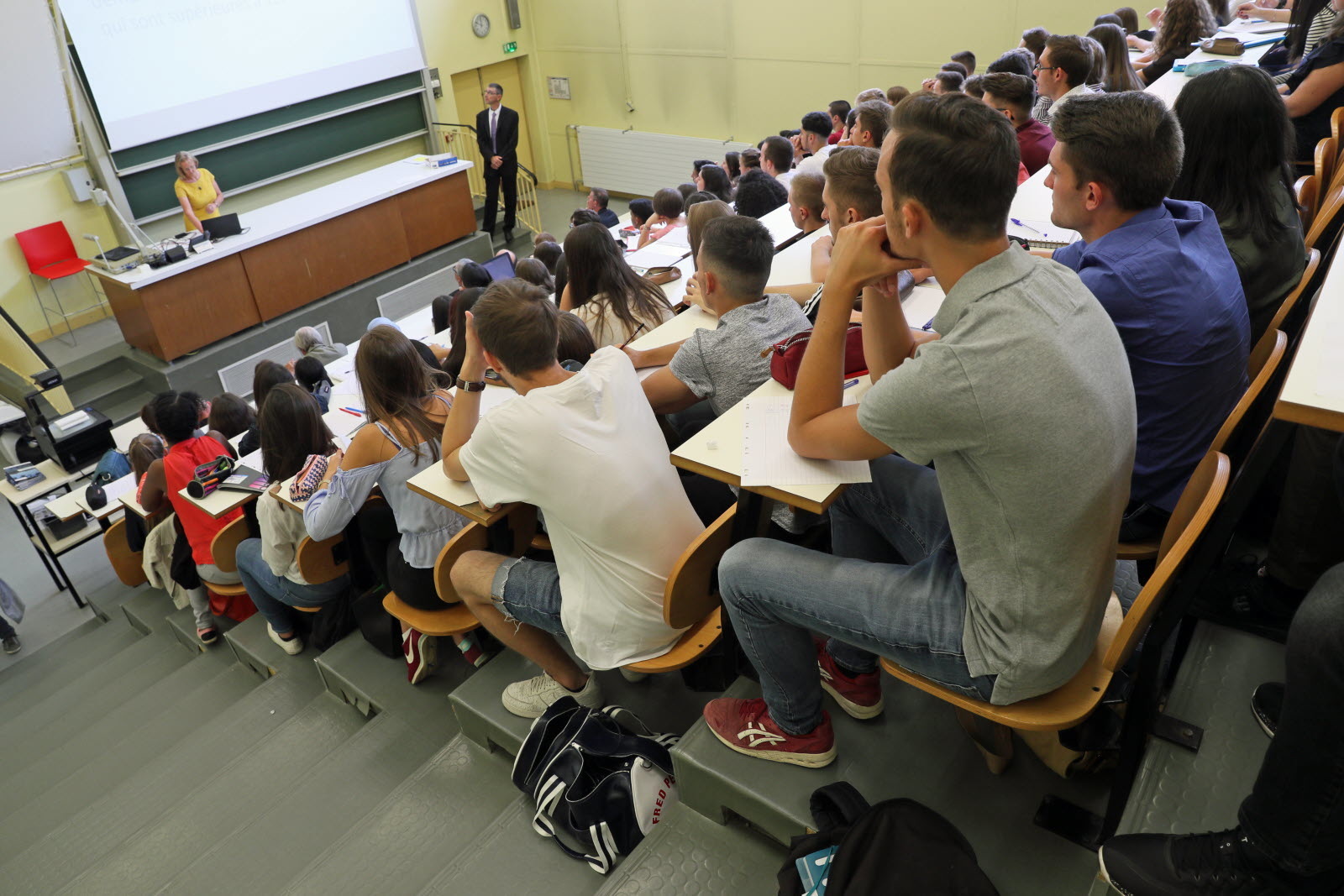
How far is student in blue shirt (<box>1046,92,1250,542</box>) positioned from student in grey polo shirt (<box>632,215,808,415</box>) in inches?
28.4

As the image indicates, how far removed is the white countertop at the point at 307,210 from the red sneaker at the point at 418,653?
4.70 m

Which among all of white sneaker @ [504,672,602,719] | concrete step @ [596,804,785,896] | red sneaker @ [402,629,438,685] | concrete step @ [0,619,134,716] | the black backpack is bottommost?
concrete step @ [0,619,134,716]

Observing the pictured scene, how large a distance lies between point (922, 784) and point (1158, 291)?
1046 mm

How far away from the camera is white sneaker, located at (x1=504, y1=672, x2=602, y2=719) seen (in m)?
2.25

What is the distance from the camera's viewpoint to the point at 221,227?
21.8 ft

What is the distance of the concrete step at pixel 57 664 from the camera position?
425 cm

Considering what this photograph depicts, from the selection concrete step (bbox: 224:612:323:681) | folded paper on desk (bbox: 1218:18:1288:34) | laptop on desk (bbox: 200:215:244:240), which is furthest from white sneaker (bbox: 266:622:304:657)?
folded paper on desk (bbox: 1218:18:1288:34)

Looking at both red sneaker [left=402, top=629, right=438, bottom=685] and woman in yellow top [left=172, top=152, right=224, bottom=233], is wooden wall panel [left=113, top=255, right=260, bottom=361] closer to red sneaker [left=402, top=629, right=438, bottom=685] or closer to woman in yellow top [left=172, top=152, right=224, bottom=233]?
woman in yellow top [left=172, top=152, right=224, bottom=233]

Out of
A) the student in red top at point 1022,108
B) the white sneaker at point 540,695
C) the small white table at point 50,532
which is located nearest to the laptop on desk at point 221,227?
the small white table at point 50,532

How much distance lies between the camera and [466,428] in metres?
2.19

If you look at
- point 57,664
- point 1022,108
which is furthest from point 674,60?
point 57,664

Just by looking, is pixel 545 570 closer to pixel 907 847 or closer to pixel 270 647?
pixel 907 847

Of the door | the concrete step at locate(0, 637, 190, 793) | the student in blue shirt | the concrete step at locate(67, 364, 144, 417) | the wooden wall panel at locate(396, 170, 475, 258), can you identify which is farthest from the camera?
the door

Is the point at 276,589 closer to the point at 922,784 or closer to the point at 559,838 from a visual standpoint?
the point at 559,838
